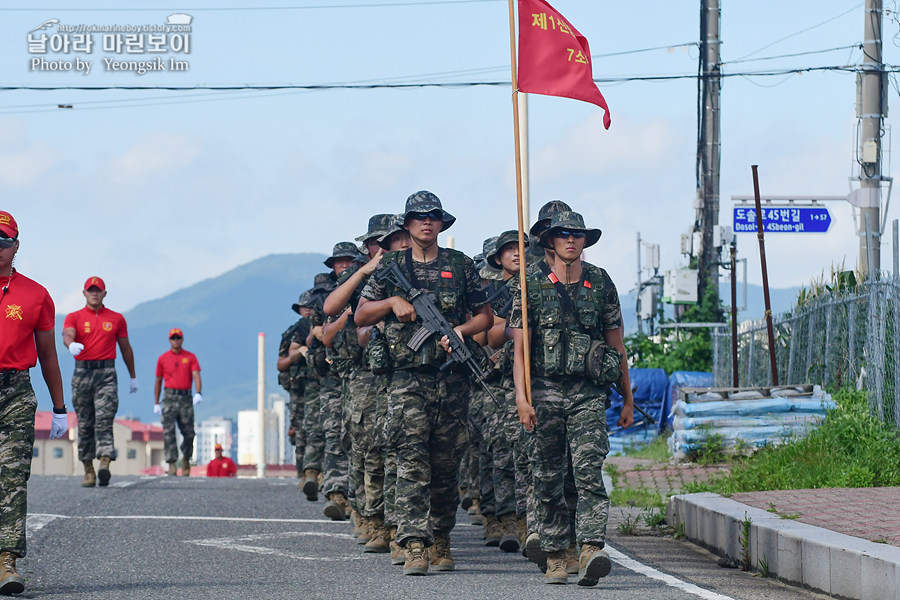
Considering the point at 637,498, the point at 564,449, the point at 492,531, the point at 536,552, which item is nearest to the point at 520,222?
the point at 564,449

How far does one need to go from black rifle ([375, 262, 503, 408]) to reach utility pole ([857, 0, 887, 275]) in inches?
473

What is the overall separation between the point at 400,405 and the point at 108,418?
8632 mm

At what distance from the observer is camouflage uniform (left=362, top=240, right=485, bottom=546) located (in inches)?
377

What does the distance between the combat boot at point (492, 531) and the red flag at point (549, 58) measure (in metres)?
3.12

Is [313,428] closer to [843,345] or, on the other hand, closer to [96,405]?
[96,405]

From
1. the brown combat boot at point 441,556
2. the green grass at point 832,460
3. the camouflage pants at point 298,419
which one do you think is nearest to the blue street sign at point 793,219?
the green grass at point 832,460

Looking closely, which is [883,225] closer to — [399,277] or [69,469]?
[399,277]

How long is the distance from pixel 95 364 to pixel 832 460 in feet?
26.7

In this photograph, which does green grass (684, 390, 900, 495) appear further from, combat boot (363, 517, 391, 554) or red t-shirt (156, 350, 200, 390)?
red t-shirt (156, 350, 200, 390)

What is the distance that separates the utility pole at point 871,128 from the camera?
20656 millimetres

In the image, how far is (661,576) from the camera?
9312 millimetres

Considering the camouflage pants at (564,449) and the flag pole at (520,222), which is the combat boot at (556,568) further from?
the flag pole at (520,222)

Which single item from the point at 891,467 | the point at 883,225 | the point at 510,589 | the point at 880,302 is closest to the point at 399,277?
the point at 510,589

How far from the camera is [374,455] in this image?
10953 mm
